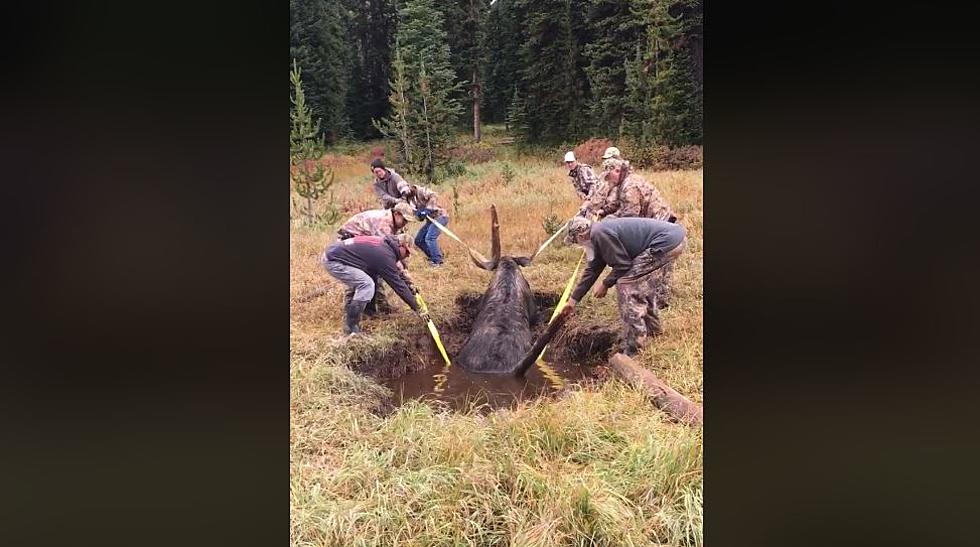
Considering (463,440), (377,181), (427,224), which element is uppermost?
(377,181)

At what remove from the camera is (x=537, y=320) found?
3559mm

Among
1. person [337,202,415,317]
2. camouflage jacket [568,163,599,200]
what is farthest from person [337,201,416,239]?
camouflage jacket [568,163,599,200]

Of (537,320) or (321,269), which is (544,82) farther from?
(321,269)

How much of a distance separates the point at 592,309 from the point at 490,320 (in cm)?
56

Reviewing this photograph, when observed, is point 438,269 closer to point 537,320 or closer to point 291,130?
point 537,320

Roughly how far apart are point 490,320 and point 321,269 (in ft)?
3.21

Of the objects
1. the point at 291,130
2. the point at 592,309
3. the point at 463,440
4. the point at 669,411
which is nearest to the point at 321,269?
the point at 291,130

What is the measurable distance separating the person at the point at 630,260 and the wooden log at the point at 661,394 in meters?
0.10

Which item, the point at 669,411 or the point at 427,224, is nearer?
the point at 669,411

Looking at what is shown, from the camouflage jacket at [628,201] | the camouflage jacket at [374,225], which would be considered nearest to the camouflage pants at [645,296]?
the camouflage jacket at [628,201]

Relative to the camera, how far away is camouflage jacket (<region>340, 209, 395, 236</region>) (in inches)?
143

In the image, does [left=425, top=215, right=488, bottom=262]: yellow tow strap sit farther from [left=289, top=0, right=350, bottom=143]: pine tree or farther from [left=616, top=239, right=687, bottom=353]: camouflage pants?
[left=616, top=239, right=687, bottom=353]: camouflage pants

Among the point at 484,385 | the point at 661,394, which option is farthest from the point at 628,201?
the point at 484,385

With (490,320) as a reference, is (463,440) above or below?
below
